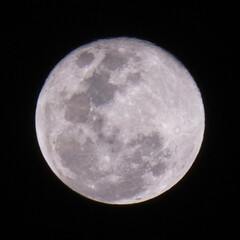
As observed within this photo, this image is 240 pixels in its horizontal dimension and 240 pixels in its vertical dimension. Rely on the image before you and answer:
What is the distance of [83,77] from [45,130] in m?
0.96

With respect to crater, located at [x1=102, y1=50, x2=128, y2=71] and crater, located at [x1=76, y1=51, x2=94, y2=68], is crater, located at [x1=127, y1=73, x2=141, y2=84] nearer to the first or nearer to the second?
crater, located at [x1=102, y1=50, x2=128, y2=71]

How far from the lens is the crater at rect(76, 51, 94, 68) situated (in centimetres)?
498

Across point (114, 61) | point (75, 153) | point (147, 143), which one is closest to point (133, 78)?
point (114, 61)

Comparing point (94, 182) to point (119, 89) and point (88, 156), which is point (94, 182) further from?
point (119, 89)

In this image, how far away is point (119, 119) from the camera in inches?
183

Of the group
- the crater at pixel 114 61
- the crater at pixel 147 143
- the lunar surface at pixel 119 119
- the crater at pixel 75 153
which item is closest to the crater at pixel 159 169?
the lunar surface at pixel 119 119

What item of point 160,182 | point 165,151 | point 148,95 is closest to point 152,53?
point 148,95

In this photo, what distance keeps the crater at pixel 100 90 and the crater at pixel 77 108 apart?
97mm

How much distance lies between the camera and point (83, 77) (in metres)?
4.87

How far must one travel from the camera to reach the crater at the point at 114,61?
485cm

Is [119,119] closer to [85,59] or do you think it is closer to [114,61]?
[114,61]

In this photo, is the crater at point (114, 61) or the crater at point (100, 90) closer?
the crater at point (100, 90)

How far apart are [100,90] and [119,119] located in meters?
0.45

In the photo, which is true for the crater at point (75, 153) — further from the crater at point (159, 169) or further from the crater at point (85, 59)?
the crater at point (85, 59)
